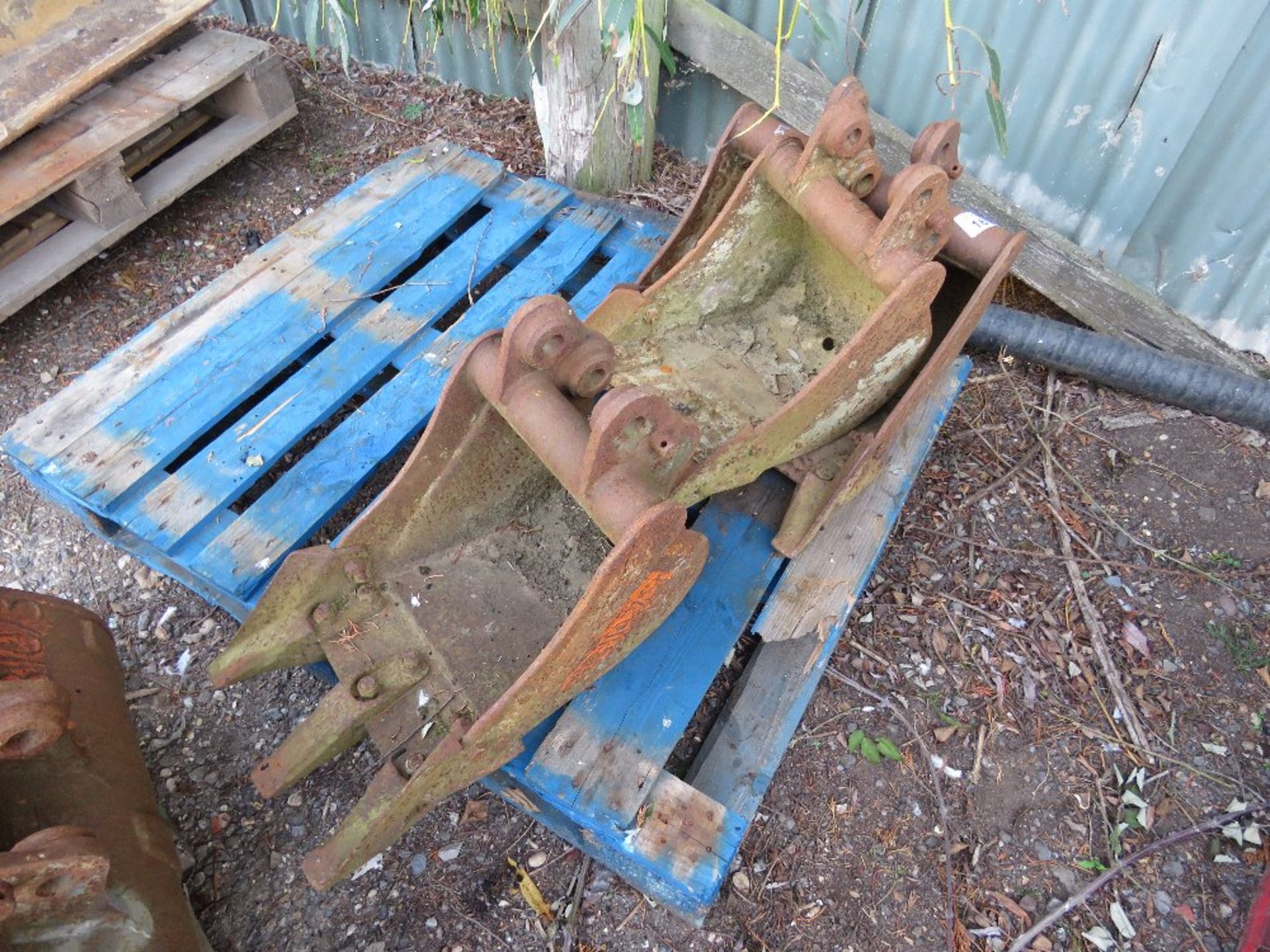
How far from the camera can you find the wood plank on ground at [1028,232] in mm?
3104

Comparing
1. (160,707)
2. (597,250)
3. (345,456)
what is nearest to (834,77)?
(597,250)

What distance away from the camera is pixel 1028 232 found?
10.4ft

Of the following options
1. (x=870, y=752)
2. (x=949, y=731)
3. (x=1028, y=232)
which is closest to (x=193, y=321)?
(x=870, y=752)

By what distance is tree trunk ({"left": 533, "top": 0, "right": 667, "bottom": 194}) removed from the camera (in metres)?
2.93

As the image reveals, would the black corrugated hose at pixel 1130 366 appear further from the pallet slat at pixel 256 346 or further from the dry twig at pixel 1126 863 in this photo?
the pallet slat at pixel 256 346

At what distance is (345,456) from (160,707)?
34.1 inches

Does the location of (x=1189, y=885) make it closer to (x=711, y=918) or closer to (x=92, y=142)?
(x=711, y=918)

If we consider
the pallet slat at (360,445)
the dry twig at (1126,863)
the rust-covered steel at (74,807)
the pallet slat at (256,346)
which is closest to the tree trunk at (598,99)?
the pallet slat at (256,346)

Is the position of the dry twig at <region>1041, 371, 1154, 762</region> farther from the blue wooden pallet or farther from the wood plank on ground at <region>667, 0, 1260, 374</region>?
the blue wooden pallet

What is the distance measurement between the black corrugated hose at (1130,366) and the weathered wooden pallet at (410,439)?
43 cm

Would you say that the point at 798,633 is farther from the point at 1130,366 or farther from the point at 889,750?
the point at 1130,366

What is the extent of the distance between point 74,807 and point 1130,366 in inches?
133

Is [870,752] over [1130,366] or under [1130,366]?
under

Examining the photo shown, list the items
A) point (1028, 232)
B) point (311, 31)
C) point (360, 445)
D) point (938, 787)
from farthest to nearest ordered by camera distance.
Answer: point (311, 31) < point (1028, 232) < point (360, 445) < point (938, 787)
